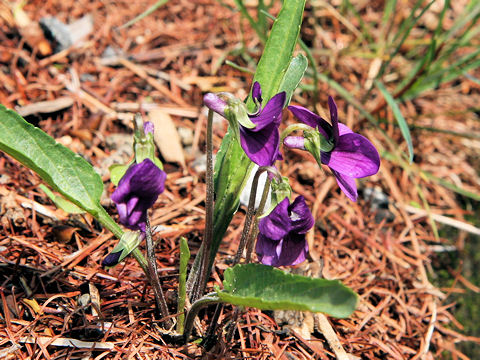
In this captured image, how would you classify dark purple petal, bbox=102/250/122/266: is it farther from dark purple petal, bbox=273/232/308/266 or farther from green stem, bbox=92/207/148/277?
dark purple petal, bbox=273/232/308/266

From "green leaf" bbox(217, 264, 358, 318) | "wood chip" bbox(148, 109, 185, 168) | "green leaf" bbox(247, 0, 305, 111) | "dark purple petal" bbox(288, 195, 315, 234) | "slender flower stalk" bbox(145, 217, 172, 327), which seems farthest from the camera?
"wood chip" bbox(148, 109, 185, 168)

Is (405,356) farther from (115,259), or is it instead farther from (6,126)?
(6,126)

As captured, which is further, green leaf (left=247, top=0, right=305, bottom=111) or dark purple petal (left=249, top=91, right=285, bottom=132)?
green leaf (left=247, top=0, right=305, bottom=111)

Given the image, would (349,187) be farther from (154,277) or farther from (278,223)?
(154,277)

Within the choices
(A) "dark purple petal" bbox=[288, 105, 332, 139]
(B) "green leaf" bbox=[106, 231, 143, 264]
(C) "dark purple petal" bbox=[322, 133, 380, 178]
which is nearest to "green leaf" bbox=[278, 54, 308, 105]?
(A) "dark purple petal" bbox=[288, 105, 332, 139]

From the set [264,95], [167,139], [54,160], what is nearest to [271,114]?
[264,95]

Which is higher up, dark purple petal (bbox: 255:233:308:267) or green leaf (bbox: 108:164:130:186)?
green leaf (bbox: 108:164:130:186)

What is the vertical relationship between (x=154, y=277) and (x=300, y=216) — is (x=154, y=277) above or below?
below

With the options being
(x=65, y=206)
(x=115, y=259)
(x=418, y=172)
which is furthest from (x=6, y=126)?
(x=418, y=172)
